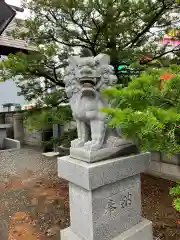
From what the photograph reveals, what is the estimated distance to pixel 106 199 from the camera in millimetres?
2232

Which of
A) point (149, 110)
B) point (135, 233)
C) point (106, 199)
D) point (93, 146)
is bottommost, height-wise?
point (135, 233)

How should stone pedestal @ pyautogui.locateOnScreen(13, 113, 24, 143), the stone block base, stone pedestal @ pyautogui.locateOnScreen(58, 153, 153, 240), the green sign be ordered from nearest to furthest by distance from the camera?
stone pedestal @ pyautogui.locateOnScreen(58, 153, 153, 240)
the stone block base
the green sign
stone pedestal @ pyautogui.locateOnScreen(13, 113, 24, 143)

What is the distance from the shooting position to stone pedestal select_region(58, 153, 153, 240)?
2.12 meters

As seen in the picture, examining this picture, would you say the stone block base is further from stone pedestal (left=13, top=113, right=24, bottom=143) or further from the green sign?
stone pedestal (left=13, top=113, right=24, bottom=143)

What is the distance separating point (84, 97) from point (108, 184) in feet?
2.83

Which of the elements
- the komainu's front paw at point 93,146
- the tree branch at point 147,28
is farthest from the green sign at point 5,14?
the komainu's front paw at point 93,146

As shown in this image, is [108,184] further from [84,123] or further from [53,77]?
[53,77]

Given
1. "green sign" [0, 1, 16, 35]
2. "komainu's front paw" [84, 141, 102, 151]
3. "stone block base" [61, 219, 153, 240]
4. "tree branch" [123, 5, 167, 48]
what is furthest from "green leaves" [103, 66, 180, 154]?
"green sign" [0, 1, 16, 35]

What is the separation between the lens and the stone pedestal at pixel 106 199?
2.12 meters

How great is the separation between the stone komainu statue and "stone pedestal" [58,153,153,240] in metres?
0.11

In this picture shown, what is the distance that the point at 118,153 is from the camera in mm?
2332

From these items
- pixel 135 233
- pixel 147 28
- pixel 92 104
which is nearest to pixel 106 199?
pixel 135 233

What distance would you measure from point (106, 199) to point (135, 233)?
0.53 m

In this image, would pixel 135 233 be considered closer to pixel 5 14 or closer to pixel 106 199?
pixel 106 199
